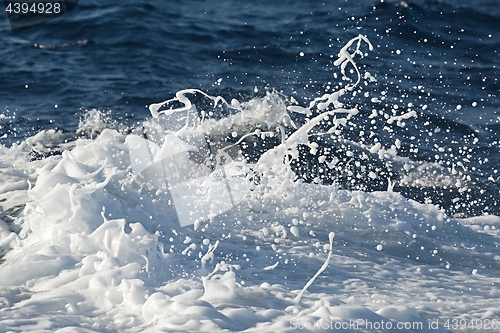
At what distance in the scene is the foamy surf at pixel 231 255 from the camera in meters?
3.97

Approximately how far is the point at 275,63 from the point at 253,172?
4.23 m

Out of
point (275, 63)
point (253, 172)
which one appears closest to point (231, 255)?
point (253, 172)

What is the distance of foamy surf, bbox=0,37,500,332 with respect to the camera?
156 inches

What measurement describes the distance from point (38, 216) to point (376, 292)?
253cm

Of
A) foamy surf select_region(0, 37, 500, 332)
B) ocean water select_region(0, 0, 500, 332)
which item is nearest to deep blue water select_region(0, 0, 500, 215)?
ocean water select_region(0, 0, 500, 332)

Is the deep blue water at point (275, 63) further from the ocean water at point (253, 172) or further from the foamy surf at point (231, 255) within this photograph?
the foamy surf at point (231, 255)

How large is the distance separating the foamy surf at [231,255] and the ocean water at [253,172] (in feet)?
0.06

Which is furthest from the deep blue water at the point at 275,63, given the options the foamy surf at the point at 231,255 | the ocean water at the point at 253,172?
the foamy surf at the point at 231,255

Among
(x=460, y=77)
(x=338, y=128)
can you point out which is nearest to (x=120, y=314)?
(x=338, y=128)

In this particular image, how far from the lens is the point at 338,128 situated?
8.20 metres

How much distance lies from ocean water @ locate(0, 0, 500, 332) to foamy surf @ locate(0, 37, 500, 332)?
0.06ft

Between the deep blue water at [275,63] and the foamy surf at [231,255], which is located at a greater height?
the deep blue water at [275,63]

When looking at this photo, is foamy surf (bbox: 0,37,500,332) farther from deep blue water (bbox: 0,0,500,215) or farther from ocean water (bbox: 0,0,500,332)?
deep blue water (bbox: 0,0,500,215)

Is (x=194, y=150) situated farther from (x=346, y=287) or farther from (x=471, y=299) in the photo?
(x=471, y=299)
